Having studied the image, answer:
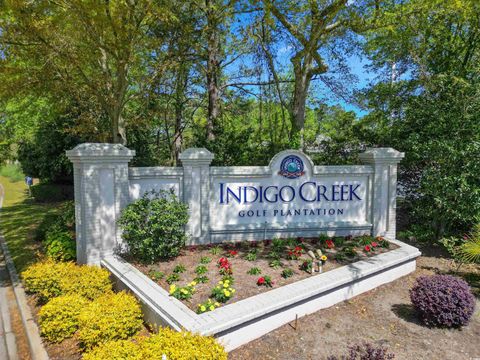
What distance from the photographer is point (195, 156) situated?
7711 mm

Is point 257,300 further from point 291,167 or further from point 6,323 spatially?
point 6,323

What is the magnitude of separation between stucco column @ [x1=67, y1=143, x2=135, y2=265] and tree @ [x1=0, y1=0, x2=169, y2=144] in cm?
279

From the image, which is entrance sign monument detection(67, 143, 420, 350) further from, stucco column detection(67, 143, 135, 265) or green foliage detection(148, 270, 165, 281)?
green foliage detection(148, 270, 165, 281)

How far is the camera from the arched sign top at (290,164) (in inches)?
328

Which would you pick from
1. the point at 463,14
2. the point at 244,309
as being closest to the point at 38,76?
the point at 244,309

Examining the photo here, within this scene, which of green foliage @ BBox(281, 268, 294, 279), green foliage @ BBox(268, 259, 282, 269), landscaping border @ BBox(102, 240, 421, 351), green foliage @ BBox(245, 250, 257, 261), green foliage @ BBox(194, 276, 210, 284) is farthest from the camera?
green foliage @ BBox(245, 250, 257, 261)

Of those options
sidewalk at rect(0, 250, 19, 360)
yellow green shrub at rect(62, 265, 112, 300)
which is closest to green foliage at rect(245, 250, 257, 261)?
yellow green shrub at rect(62, 265, 112, 300)

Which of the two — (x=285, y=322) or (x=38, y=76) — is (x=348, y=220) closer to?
(x=285, y=322)

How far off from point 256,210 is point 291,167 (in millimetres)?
1371

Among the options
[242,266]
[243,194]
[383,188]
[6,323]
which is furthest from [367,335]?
[6,323]

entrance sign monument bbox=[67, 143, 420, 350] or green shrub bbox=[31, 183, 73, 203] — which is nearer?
entrance sign monument bbox=[67, 143, 420, 350]

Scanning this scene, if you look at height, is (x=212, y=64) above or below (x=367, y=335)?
above

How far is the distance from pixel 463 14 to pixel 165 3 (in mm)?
8209

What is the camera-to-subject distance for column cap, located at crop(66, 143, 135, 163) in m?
6.78
